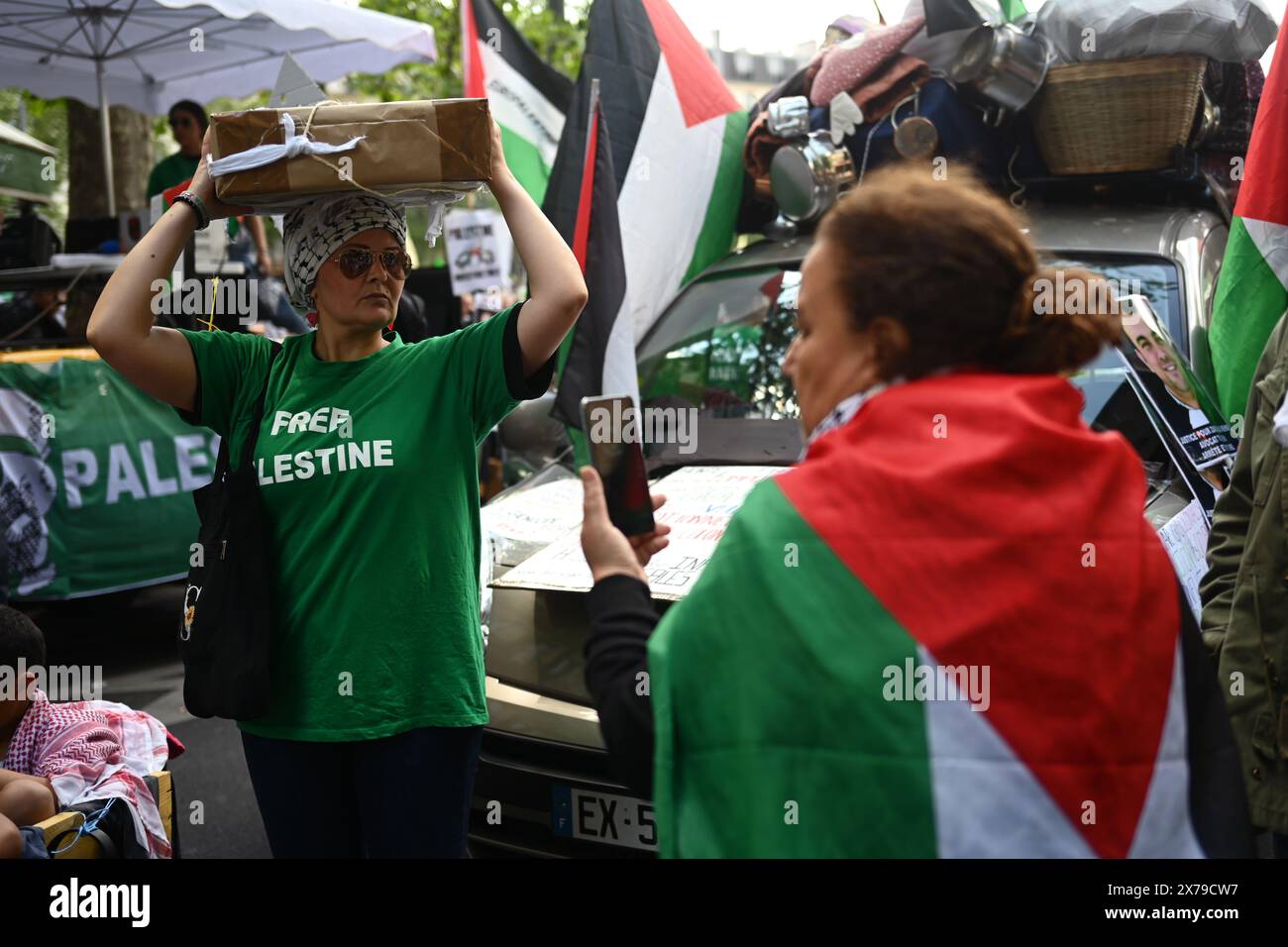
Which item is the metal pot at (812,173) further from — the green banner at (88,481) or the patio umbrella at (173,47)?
the patio umbrella at (173,47)

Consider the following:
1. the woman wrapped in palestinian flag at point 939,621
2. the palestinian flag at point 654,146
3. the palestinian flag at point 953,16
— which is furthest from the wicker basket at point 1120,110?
the woman wrapped in palestinian flag at point 939,621

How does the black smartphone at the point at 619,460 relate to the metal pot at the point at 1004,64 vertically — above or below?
below

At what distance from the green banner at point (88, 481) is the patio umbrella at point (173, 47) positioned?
2.95m

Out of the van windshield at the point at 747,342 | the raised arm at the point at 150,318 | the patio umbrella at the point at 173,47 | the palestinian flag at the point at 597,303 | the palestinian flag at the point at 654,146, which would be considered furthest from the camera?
the patio umbrella at the point at 173,47

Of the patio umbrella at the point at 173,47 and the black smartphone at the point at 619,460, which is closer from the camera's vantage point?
the black smartphone at the point at 619,460

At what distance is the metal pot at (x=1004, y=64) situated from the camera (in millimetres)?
4641

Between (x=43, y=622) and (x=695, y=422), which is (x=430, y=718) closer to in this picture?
(x=695, y=422)

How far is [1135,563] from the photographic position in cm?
154

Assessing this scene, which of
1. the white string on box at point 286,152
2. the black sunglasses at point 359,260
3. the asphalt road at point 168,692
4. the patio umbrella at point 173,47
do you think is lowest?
the asphalt road at point 168,692

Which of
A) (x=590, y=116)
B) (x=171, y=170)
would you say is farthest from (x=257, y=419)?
(x=171, y=170)

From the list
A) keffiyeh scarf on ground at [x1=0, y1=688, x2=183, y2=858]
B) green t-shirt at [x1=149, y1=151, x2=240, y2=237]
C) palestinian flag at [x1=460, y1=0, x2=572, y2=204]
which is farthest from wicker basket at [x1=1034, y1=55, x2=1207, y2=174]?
green t-shirt at [x1=149, y1=151, x2=240, y2=237]

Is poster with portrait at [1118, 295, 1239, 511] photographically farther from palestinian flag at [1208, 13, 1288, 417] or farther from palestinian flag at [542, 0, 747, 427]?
palestinian flag at [542, 0, 747, 427]

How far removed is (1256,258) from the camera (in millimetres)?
3738
